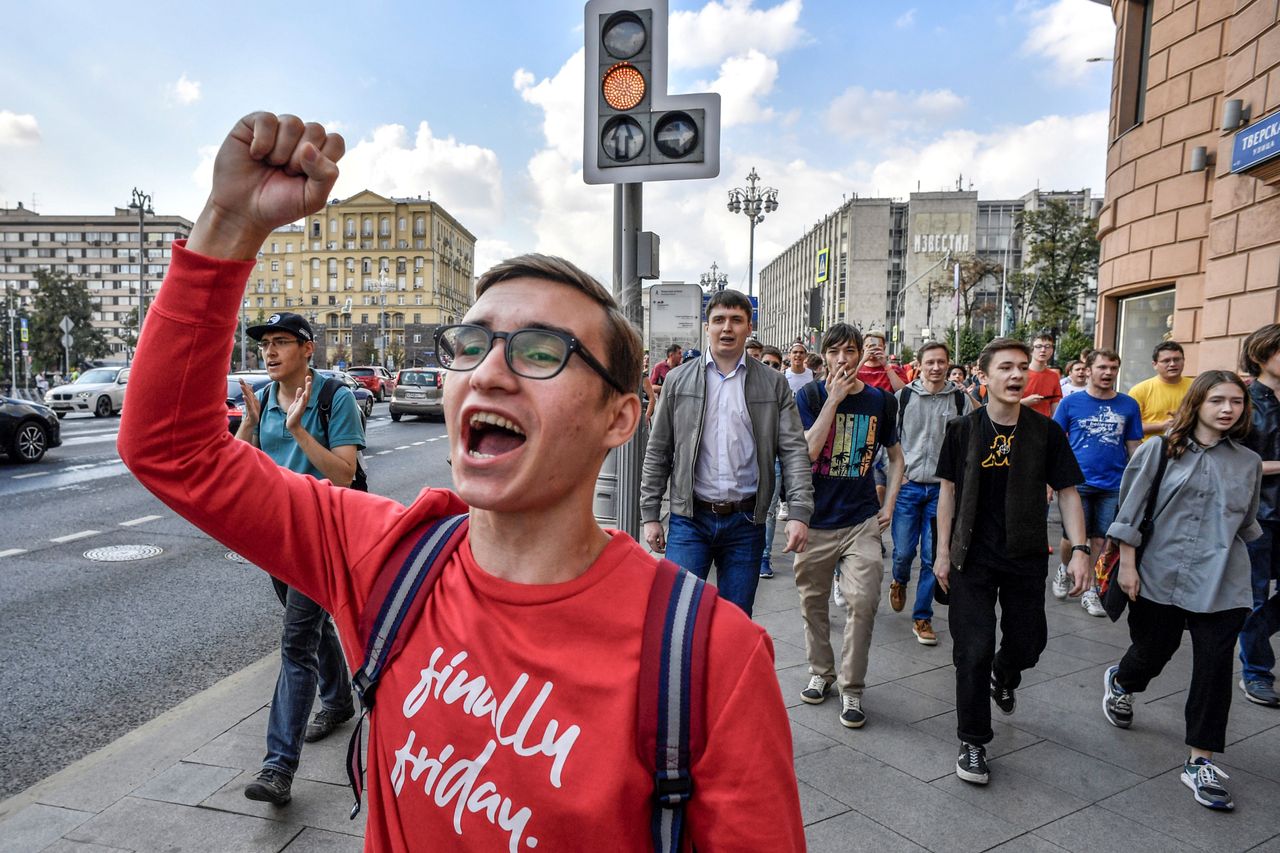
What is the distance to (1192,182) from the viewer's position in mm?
10398

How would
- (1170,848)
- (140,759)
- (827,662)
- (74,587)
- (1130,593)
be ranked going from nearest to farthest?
(1170,848) < (140,759) < (1130,593) < (827,662) < (74,587)

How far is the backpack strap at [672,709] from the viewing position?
44.8 inches

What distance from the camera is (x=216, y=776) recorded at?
11.2 feet

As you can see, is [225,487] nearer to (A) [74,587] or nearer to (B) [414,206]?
(A) [74,587]

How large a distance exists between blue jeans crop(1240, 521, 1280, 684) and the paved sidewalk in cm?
20

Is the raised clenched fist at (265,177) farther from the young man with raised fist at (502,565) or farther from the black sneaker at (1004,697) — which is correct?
the black sneaker at (1004,697)

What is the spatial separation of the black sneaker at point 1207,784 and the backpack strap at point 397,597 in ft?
11.7

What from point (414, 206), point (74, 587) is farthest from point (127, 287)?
point (74, 587)

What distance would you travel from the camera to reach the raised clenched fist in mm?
1205

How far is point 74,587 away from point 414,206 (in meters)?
124

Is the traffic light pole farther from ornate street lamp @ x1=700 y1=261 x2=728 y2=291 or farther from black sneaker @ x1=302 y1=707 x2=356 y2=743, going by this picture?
ornate street lamp @ x1=700 y1=261 x2=728 y2=291

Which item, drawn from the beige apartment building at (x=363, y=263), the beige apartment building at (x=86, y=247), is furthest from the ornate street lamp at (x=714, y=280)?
the beige apartment building at (x=86, y=247)

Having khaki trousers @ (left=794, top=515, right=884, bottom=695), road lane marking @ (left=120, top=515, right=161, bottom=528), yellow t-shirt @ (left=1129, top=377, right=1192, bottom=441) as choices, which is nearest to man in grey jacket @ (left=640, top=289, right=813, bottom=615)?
khaki trousers @ (left=794, top=515, right=884, bottom=695)

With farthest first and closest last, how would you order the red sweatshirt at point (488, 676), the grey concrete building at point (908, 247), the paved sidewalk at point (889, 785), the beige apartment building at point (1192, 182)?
1. the grey concrete building at point (908, 247)
2. the beige apartment building at point (1192, 182)
3. the paved sidewalk at point (889, 785)
4. the red sweatshirt at point (488, 676)
